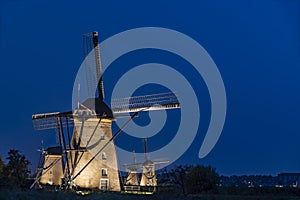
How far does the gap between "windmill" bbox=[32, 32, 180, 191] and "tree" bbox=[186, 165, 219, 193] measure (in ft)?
19.8

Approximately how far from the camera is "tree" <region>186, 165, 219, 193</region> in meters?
36.5

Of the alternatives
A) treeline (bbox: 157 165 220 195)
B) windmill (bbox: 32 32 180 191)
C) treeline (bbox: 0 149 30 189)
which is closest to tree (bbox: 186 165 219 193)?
treeline (bbox: 157 165 220 195)

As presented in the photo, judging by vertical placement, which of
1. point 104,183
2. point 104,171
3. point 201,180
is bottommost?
point 104,183

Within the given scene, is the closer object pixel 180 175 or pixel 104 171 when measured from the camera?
pixel 104 171

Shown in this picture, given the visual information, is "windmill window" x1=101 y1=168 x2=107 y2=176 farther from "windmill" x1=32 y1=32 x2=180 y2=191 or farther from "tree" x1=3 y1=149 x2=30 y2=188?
"tree" x1=3 y1=149 x2=30 y2=188

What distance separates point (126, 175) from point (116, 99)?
2143 cm

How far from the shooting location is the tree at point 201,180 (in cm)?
3647

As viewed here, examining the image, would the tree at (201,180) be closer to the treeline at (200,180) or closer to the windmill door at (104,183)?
the treeline at (200,180)

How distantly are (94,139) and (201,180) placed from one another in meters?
9.38

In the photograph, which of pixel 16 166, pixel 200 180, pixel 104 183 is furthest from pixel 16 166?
pixel 200 180

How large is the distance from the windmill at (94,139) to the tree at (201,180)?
237 inches

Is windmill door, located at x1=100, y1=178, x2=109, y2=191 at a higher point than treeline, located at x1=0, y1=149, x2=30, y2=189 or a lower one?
lower

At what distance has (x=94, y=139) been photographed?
33562mm

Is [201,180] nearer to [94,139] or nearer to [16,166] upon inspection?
[94,139]
